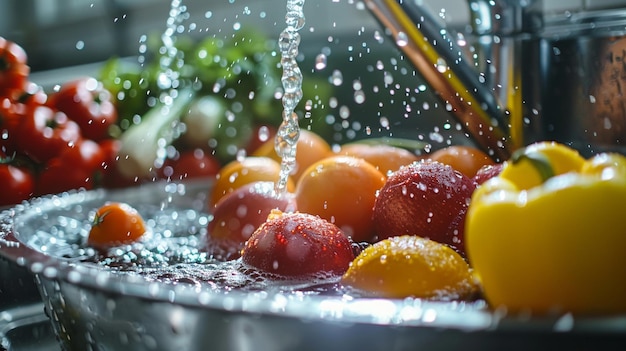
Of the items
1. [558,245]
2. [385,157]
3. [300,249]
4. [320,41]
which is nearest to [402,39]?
[385,157]

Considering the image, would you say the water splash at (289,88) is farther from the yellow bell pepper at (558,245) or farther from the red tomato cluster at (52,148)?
the red tomato cluster at (52,148)

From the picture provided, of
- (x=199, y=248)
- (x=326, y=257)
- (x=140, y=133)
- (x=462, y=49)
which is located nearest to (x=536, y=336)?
(x=326, y=257)

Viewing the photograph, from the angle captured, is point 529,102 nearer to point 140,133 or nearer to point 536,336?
point 536,336

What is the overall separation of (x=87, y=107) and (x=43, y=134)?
175mm

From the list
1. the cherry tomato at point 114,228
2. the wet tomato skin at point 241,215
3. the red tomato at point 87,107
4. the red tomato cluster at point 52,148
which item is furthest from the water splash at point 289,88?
the red tomato at point 87,107

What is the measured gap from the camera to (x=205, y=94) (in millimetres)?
1632

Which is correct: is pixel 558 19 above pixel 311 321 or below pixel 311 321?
above

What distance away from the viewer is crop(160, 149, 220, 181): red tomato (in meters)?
1.41

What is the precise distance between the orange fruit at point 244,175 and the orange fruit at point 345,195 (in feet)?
0.46

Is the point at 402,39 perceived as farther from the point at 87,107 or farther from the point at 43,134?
the point at 87,107

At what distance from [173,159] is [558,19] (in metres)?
0.81

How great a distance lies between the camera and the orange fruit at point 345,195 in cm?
70

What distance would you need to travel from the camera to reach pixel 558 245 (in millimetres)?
392

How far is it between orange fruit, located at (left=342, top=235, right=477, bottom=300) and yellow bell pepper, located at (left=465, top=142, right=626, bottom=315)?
0.05 m
